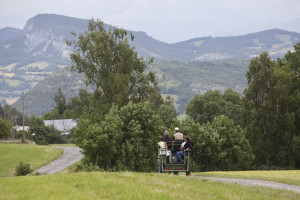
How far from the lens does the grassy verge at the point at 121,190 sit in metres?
12.0

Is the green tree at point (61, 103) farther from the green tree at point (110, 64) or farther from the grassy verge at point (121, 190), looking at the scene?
the grassy verge at point (121, 190)

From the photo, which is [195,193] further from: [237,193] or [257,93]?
[257,93]

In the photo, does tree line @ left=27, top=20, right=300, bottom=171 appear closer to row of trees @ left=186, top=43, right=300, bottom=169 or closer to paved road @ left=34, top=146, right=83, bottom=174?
row of trees @ left=186, top=43, right=300, bottom=169

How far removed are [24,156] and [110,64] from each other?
21.5 m

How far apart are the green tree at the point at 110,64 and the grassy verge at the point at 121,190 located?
100 ft

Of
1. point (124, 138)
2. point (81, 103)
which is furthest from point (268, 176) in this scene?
point (81, 103)

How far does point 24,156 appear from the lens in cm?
5572

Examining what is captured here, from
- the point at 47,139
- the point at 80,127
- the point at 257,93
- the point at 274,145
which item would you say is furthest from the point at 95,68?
the point at 47,139

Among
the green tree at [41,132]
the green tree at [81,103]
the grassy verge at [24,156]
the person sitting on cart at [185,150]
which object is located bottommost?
the green tree at [41,132]

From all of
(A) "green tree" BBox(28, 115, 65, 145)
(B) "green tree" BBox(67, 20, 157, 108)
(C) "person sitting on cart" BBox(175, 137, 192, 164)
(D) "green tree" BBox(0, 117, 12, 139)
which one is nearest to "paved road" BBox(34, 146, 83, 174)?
(B) "green tree" BBox(67, 20, 157, 108)

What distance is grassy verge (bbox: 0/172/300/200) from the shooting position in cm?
1198

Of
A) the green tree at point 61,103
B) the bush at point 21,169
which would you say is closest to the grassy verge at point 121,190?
the bush at point 21,169

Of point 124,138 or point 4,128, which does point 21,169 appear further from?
point 4,128

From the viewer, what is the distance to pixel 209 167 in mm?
43500
